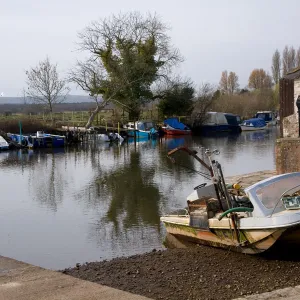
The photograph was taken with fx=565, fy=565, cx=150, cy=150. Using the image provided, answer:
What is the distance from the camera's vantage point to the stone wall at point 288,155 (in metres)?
17.5

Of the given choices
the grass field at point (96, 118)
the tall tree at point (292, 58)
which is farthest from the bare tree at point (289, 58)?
the grass field at point (96, 118)

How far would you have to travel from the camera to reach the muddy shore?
8.68 metres

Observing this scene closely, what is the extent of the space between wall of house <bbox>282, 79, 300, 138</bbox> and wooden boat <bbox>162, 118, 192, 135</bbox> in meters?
35.9

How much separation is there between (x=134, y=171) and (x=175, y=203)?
31.3ft

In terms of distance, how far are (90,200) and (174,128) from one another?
3617 cm

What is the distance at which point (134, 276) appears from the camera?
9719 mm

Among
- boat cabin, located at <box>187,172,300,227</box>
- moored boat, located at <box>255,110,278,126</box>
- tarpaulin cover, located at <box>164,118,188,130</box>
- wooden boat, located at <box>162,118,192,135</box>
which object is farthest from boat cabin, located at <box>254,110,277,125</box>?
boat cabin, located at <box>187,172,300,227</box>

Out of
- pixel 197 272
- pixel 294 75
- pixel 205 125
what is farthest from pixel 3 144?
pixel 197 272

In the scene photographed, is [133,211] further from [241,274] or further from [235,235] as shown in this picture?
[241,274]

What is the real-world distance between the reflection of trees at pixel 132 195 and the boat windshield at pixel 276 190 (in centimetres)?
529

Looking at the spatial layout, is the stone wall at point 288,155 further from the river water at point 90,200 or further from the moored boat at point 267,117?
the moored boat at point 267,117

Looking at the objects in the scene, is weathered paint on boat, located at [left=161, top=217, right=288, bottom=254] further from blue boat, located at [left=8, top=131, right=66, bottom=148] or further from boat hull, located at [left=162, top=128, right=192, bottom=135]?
boat hull, located at [left=162, top=128, right=192, bottom=135]

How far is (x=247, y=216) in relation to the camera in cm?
1069

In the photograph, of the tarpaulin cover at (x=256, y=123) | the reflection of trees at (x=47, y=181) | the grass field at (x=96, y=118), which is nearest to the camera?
the reflection of trees at (x=47, y=181)
